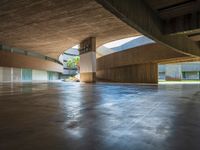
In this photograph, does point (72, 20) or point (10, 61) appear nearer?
point (72, 20)

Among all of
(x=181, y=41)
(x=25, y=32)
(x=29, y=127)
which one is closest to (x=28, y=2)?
(x=25, y=32)

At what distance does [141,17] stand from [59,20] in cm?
1282

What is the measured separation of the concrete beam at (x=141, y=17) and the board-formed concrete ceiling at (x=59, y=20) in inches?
250

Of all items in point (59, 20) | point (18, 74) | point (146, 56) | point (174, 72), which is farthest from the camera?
point (174, 72)

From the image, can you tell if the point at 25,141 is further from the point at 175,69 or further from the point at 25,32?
the point at 175,69

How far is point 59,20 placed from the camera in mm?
19359

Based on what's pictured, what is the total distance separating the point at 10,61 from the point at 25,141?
38.6 metres

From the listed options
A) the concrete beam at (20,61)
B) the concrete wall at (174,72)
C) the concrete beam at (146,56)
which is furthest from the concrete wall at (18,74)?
the concrete wall at (174,72)

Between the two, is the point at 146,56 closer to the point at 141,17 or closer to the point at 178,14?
the point at 178,14

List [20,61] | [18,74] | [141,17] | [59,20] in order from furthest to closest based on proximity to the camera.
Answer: [18,74] < [20,61] < [59,20] < [141,17]

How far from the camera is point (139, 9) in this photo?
848 centimetres

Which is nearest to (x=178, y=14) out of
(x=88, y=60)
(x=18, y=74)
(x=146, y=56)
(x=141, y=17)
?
(x=141, y=17)

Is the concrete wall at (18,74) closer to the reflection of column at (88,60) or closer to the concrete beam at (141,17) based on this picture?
the reflection of column at (88,60)

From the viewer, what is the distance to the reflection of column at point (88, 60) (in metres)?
26.1
